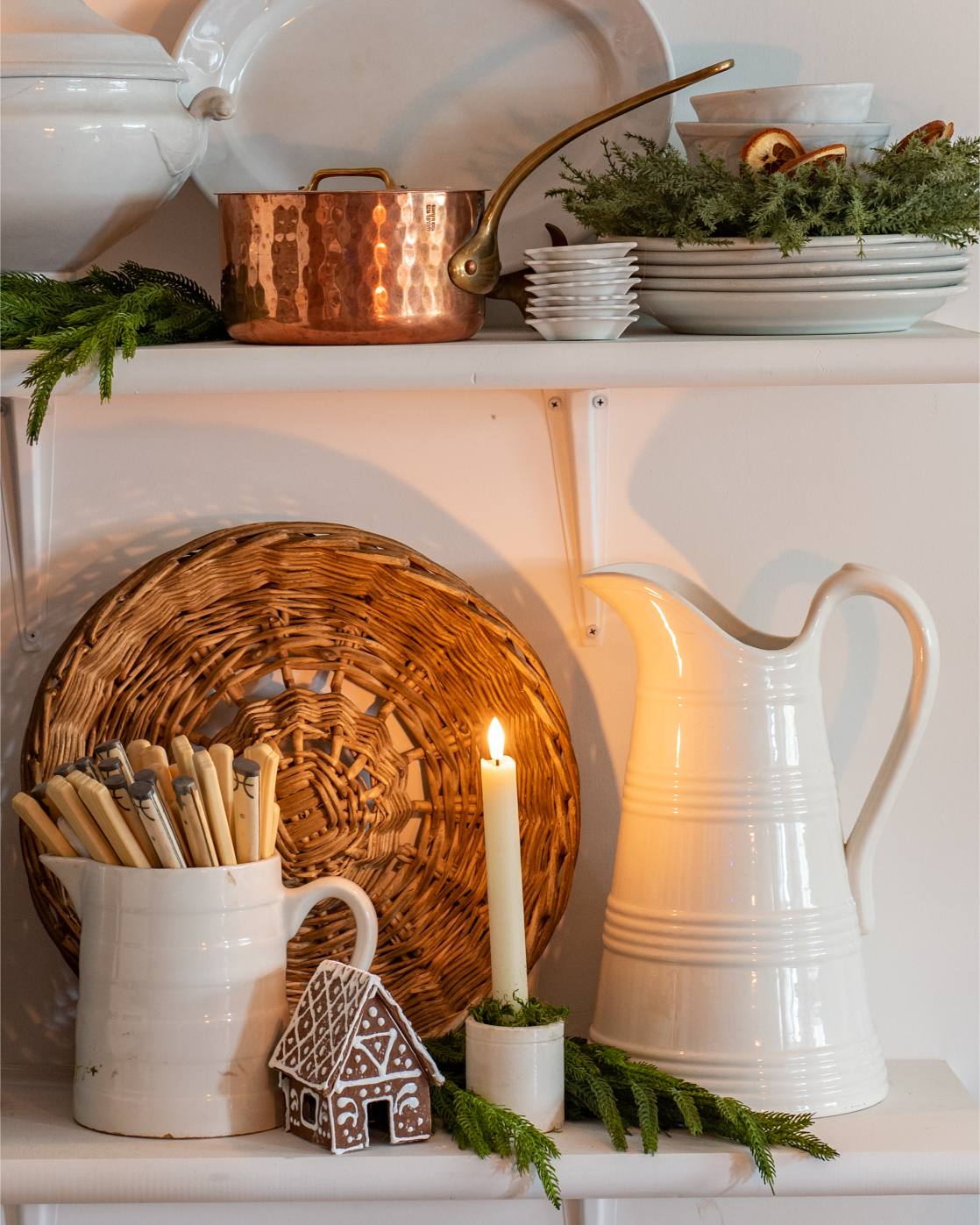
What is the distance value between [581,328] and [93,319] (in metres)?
0.24

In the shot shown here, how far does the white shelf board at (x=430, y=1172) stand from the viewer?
700 millimetres

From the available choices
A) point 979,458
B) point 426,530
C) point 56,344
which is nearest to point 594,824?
point 426,530

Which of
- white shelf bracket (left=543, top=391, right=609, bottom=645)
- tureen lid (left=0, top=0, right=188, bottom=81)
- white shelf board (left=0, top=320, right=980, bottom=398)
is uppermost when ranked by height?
tureen lid (left=0, top=0, right=188, bottom=81)

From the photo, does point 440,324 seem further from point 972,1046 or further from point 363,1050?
point 972,1046

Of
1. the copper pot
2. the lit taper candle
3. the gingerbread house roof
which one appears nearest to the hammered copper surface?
the copper pot

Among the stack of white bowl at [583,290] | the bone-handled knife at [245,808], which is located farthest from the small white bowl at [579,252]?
the bone-handled knife at [245,808]

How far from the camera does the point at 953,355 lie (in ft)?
2.28

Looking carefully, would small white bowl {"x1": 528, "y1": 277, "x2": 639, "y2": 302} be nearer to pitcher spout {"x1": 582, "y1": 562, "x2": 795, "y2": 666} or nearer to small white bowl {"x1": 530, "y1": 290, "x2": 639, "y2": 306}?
small white bowl {"x1": 530, "y1": 290, "x2": 639, "y2": 306}

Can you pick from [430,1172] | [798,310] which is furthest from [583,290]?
[430,1172]

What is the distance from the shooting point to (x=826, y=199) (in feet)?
2.22

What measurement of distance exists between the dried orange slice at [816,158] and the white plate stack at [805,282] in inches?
1.4

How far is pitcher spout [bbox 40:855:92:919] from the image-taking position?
29.2 inches

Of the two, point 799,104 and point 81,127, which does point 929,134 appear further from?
point 81,127

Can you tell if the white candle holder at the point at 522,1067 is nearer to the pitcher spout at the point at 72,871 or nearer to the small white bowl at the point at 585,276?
the pitcher spout at the point at 72,871
